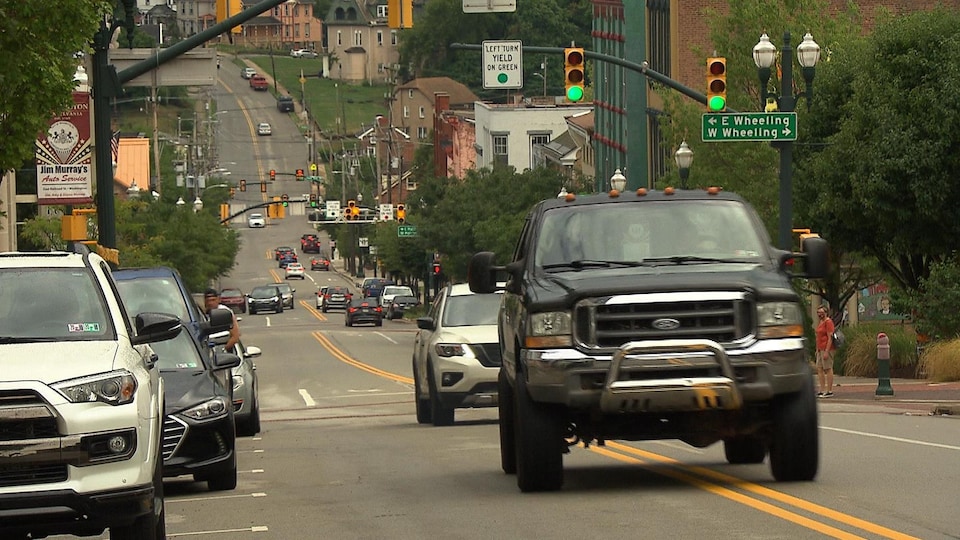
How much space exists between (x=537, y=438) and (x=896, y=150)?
22.5 meters

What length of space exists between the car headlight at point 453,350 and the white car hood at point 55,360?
12.9m

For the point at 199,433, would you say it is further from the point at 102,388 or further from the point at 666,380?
the point at 102,388

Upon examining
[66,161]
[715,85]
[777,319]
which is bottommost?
[777,319]

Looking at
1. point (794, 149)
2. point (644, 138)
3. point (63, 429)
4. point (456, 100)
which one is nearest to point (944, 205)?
point (794, 149)

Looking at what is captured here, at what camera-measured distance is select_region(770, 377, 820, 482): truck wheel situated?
483 inches

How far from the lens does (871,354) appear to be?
34.5 m

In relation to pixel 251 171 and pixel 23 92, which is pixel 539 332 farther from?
pixel 251 171

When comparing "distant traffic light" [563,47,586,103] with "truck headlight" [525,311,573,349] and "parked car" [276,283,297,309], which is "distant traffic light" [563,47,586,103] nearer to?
"truck headlight" [525,311,573,349]

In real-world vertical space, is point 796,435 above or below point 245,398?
above

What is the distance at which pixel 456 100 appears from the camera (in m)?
155

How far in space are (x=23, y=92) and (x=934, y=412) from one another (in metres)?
12.4

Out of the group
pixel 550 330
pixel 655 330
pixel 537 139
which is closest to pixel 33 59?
pixel 550 330

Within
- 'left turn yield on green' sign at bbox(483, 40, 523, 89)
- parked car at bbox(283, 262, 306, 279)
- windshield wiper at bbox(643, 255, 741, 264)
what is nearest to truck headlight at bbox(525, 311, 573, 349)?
windshield wiper at bbox(643, 255, 741, 264)

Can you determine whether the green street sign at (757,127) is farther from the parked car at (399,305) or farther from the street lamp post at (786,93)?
the parked car at (399,305)
